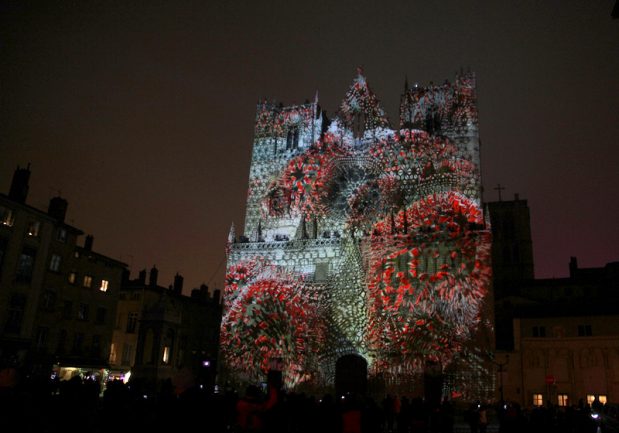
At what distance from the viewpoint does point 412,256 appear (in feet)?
87.1

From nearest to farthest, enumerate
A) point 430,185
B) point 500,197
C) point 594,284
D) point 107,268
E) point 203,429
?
point 203,429 < point 430,185 < point 107,268 < point 594,284 < point 500,197

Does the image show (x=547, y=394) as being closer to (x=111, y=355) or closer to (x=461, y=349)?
(x=461, y=349)

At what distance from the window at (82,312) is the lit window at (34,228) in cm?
522

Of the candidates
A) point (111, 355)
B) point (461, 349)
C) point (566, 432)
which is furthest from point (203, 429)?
point (111, 355)

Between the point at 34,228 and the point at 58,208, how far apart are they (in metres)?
2.60

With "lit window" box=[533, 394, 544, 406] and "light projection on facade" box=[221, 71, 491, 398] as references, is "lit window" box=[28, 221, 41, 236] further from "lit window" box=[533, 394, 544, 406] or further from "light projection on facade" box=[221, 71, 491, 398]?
"lit window" box=[533, 394, 544, 406]

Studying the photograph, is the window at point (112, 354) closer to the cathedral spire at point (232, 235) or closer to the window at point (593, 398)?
the cathedral spire at point (232, 235)

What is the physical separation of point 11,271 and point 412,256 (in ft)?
63.0

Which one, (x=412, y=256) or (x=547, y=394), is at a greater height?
(x=412, y=256)

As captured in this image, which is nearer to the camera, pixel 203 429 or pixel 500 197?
pixel 203 429

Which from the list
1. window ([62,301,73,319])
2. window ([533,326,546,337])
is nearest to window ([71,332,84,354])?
window ([62,301,73,319])

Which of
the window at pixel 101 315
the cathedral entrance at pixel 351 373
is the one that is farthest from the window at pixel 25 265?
the cathedral entrance at pixel 351 373

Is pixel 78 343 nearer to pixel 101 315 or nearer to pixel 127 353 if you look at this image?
pixel 101 315

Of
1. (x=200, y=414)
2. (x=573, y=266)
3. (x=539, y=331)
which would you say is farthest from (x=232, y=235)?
(x=573, y=266)
